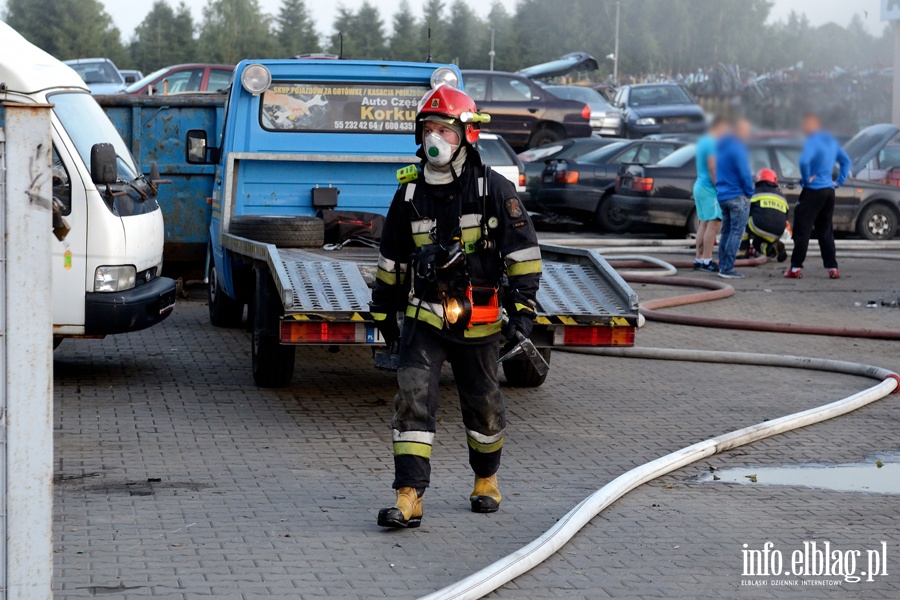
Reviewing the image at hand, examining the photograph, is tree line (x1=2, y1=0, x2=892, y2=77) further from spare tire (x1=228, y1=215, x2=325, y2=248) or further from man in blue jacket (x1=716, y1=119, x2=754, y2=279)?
spare tire (x1=228, y1=215, x2=325, y2=248)

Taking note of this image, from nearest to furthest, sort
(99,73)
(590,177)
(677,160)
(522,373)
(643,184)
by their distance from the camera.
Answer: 1. (522,373)
2. (643,184)
3. (677,160)
4. (590,177)
5. (99,73)

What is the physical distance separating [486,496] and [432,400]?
0.55 m

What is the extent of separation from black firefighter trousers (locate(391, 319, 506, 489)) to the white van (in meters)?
3.50

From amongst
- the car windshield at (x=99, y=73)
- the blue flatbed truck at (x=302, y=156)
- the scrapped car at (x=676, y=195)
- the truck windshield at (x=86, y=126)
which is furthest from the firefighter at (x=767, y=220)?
the car windshield at (x=99, y=73)

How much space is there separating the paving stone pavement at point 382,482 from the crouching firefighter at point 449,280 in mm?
414

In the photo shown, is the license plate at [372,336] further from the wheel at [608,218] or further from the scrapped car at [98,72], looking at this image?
the scrapped car at [98,72]

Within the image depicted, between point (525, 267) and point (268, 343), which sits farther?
point (268, 343)

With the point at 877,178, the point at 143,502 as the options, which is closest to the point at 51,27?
the point at 877,178

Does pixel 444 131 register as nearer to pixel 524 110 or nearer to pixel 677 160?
pixel 677 160

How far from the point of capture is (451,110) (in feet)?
18.3

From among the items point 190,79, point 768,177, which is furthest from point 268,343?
Answer: point 190,79

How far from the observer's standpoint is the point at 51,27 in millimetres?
53219

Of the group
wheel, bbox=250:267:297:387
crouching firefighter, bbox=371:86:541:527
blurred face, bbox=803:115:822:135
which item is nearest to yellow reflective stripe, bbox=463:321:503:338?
crouching firefighter, bbox=371:86:541:527

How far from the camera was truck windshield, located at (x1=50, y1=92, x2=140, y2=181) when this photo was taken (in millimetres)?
8797
